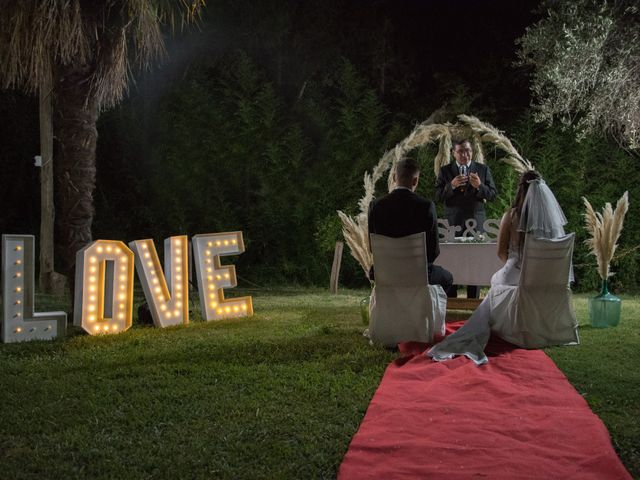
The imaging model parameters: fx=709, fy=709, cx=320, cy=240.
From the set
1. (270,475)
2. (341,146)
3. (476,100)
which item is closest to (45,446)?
(270,475)

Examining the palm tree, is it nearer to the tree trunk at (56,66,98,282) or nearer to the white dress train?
the tree trunk at (56,66,98,282)

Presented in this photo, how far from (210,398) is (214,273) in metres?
3.47

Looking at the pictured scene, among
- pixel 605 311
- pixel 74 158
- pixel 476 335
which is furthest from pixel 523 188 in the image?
pixel 74 158

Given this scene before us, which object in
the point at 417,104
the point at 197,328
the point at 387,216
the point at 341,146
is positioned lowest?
the point at 197,328

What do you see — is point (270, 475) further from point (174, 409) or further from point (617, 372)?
point (617, 372)

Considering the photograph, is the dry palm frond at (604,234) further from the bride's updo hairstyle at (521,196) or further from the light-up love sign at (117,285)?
the light-up love sign at (117,285)

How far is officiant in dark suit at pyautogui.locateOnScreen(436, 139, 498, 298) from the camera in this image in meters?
8.65

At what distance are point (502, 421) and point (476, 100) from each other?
1019 centimetres

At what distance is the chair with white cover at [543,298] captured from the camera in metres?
6.18

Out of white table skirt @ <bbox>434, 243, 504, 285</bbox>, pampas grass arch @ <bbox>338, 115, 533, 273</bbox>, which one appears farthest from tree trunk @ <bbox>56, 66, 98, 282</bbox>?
white table skirt @ <bbox>434, 243, 504, 285</bbox>

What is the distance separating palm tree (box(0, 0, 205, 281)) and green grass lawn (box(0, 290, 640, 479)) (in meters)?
1.83

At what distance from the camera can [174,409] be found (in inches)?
166

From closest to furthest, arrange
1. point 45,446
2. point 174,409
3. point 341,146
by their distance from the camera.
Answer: point 45,446, point 174,409, point 341,146

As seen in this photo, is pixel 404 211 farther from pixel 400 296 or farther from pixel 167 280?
pixel 167 280
